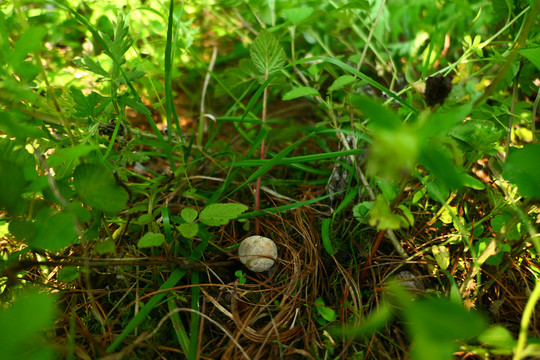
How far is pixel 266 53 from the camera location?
1.42 metres

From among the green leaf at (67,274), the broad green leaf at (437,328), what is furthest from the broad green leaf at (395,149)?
the green leaf at (67,274)

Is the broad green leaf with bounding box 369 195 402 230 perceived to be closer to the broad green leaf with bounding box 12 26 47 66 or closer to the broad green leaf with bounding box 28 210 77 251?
the broad green leaf with bounding box 28 210 77 251

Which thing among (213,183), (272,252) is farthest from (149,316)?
(213,183)

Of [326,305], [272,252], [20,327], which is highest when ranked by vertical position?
[20,327]

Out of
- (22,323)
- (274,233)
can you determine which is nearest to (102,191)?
(22,323)

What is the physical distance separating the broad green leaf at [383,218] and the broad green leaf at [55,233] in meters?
0.81

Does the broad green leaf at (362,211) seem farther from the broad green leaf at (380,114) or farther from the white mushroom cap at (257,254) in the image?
the broad green leaf at (380,114)

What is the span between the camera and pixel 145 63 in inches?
61.0

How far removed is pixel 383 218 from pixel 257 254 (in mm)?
474

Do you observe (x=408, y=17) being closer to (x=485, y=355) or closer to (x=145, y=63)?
(x=145, y=63)

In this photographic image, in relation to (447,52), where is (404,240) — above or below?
below

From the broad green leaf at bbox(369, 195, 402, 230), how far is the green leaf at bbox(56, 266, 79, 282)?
36.8 inches

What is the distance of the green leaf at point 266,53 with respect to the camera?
1401 millimetres

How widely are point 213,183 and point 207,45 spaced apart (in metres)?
1.41
